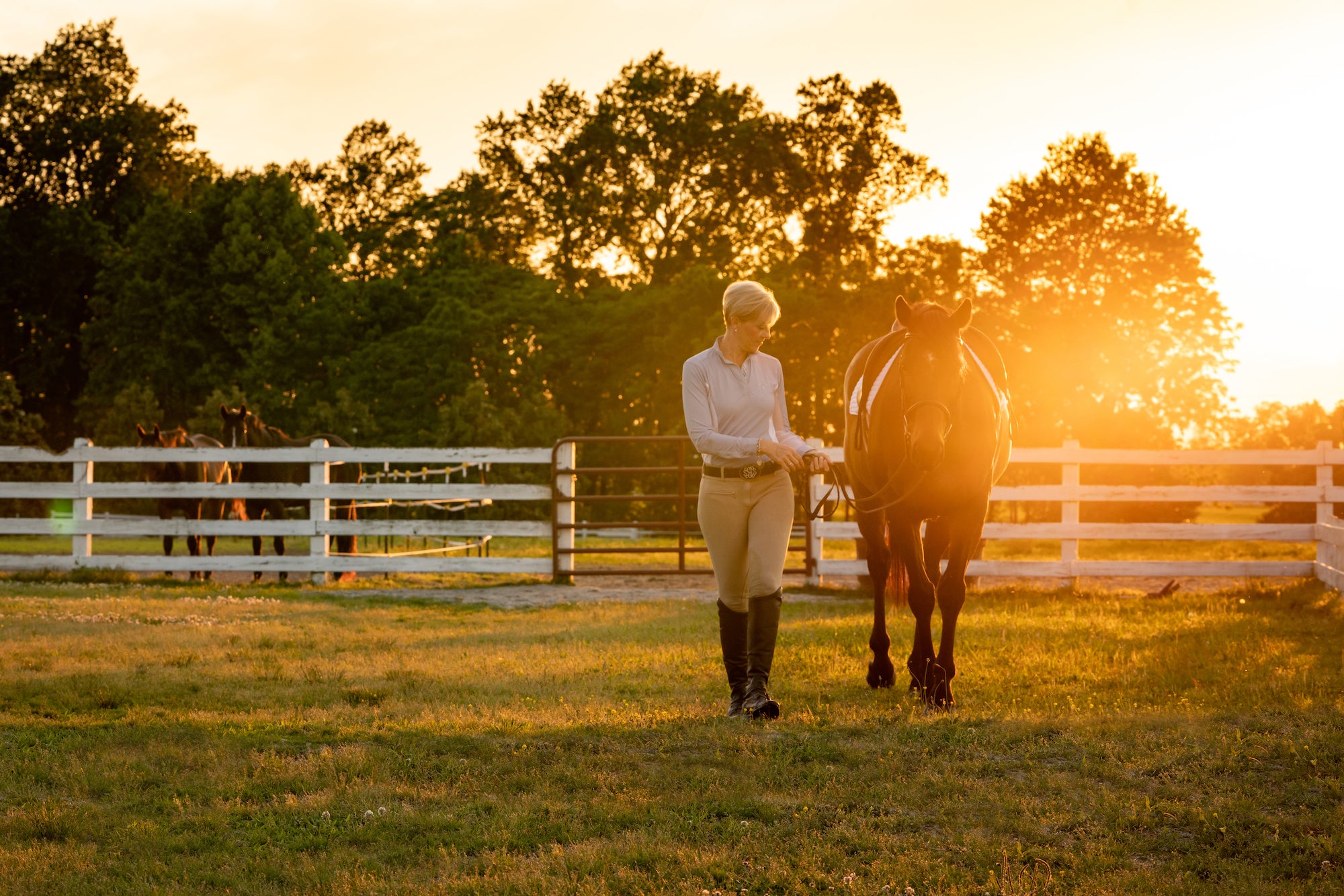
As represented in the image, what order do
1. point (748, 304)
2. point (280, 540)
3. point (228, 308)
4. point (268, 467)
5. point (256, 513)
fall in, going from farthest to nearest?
point (228, 308)
point (256, 513)
point (268, 467)
point (280, 540)
point (748, 304)

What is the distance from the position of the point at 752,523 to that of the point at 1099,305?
108ft

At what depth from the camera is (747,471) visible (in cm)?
534

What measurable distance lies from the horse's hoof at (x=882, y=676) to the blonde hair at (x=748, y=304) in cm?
219

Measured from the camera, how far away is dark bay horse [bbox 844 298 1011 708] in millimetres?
5719

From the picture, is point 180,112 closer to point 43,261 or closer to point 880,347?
point 43,261

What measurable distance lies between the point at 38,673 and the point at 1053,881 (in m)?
5.93

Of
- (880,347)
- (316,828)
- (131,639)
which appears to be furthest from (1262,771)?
(131,639)

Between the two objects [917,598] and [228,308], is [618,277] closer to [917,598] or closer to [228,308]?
[228,308]

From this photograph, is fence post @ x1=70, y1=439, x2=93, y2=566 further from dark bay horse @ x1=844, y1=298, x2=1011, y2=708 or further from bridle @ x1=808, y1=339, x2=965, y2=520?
bridle @ x1=808, y1=339, x2=965, y2=520

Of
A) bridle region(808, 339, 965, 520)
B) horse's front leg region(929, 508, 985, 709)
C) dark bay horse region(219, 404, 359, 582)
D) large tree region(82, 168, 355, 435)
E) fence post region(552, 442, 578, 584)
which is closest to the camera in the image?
bridle region(808, 339, 965, 520)

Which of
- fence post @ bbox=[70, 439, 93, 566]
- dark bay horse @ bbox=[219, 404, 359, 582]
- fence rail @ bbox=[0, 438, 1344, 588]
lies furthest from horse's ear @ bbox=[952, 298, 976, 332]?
fence post @ bbox=[70, 439, 93, 566]

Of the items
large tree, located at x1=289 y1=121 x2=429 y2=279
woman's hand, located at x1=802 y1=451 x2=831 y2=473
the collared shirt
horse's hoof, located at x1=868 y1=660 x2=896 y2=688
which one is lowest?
horse's hoof, located at x1=868 y1=660 x2=896 y2=688

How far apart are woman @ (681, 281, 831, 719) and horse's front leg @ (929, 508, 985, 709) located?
3.48 feet

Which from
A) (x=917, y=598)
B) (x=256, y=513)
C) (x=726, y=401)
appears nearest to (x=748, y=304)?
(x=726, y=401)
